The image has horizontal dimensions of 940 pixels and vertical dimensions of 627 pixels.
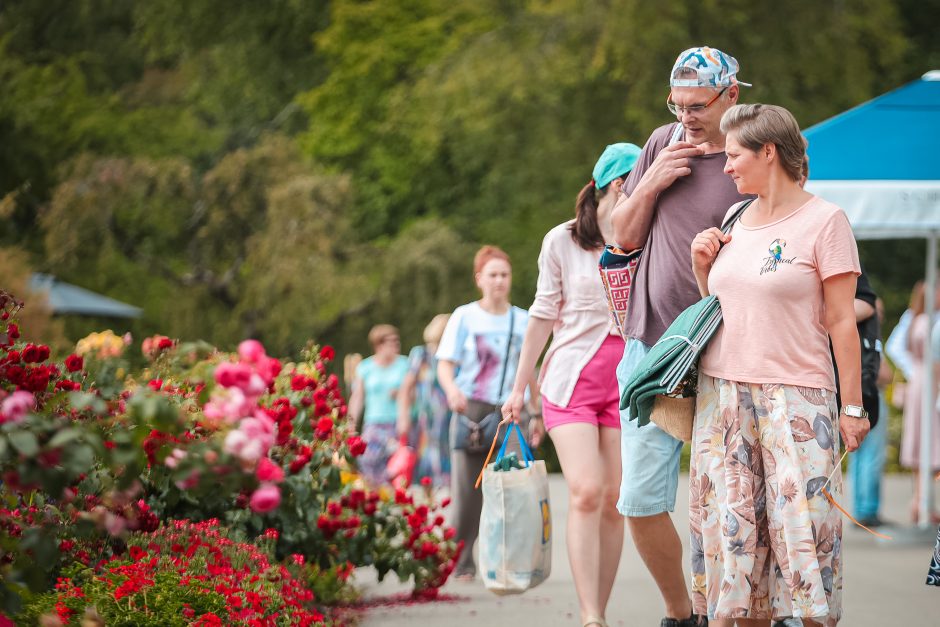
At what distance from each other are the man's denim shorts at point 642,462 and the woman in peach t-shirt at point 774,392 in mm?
580

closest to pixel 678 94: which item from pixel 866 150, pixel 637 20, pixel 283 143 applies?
pixel 866 150

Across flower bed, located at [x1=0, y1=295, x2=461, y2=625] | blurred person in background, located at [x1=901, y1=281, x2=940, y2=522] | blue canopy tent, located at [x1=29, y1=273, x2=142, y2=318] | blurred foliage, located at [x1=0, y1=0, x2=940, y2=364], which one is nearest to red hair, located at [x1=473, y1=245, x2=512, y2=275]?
flower bed, located at [x1=0, y1=295, x2=461, y2=625]

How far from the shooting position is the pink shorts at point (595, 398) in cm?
562

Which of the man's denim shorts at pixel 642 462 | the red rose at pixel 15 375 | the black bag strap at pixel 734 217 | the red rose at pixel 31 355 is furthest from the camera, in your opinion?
the man's denim shorts at pixel 642 462

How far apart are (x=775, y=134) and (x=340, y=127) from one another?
2523cm

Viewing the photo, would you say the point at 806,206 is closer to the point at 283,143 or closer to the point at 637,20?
the point at 637,20

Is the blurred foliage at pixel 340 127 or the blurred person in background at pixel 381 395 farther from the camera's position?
the blurred foliage at pixel 340 127

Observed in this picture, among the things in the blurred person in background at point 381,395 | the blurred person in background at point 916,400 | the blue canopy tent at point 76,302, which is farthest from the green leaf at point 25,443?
the blue canopy tent at point 76,302

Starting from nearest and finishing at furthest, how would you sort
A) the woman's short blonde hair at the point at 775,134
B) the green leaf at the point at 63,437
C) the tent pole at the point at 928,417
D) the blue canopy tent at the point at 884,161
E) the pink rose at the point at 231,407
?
the green leaf at the point at 63,437
the pink rose at the point at 231,407
the woman's short blonde hair at the point at 775,134
the blue canopy tent at the point at 884,161
the tent pole at the point at 928,417

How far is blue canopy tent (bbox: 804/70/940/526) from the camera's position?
838 centimetres

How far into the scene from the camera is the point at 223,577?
4.52 m

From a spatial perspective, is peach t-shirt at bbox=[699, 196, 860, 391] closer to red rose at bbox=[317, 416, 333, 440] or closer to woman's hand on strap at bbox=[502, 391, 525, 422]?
woman's hand on strap at bbox=[502, 391, 525, 422]

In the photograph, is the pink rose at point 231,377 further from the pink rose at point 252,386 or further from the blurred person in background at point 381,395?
the blurred person in background at point 381,395

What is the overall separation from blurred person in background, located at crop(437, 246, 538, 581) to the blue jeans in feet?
10.7
